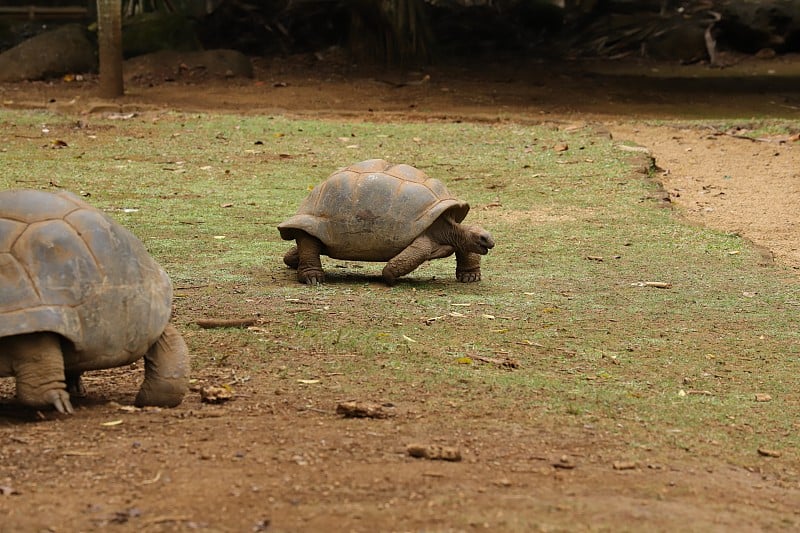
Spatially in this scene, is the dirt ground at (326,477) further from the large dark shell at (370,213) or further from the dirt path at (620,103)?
the dirt path at (620,103)

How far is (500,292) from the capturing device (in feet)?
21.7

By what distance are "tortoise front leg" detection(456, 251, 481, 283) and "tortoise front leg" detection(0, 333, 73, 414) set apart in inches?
135

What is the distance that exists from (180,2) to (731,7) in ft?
33.2

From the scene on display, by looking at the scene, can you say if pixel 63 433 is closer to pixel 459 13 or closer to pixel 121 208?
pixel 121 208

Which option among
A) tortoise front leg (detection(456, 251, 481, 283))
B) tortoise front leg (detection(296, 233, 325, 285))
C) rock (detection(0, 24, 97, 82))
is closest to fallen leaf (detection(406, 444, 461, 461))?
tortoise front leg (detection(296, 233, 325, 285))

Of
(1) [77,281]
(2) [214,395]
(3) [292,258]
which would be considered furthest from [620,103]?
(1) [77,281]

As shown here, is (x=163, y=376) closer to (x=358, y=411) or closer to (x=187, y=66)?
(x=358, y=411)

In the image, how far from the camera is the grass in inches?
177

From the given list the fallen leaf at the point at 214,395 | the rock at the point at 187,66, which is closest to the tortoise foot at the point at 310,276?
the fallen leaf at the point at 214,395

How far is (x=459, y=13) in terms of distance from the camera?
22547mm

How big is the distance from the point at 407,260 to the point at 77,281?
3017 millimetres

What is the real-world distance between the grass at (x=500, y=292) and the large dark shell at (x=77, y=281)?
80 cm

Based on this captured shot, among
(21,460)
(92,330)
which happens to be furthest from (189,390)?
(21,460)

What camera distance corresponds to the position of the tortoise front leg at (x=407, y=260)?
6.56 metres
